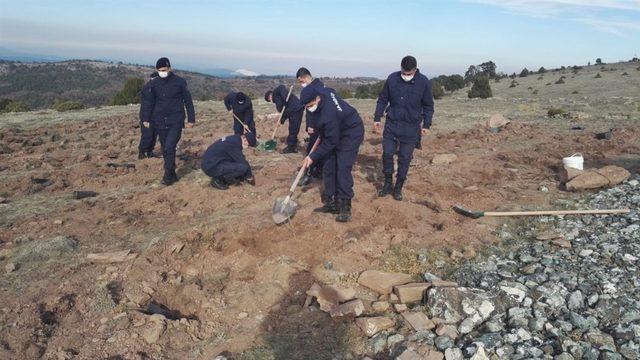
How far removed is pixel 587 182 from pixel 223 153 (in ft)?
16.9

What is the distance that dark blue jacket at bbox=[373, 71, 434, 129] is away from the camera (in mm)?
5887

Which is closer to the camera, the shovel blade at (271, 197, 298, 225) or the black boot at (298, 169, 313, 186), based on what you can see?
the shovel blade at (271, 197, 298, 225)

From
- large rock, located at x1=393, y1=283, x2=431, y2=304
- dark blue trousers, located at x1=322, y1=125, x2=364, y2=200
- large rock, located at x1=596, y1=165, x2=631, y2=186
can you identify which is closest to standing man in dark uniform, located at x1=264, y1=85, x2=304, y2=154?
dark blue trousers, located at x1=322, y1=125, x2=364, y2=200

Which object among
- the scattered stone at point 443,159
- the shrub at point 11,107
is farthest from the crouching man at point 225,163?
the shrub at point 11,107

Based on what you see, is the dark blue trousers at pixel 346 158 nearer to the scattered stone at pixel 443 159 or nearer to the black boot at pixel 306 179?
the black boot at pixel 306 179

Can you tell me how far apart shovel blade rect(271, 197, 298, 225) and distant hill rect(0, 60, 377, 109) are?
4951 cm

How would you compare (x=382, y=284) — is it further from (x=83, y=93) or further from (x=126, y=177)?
(x=83, y=93)

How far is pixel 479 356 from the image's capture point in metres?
3.20

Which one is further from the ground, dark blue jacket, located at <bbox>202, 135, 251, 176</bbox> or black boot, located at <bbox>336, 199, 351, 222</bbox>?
dark blue jacket, located at <bbox>202, 135, 251, 176</bbox>

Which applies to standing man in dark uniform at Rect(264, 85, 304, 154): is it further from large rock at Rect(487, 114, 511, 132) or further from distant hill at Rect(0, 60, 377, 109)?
distant hill at Rect(0, 60, 377, 109)

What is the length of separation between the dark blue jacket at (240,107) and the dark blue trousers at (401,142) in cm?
388

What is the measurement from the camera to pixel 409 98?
5895mm

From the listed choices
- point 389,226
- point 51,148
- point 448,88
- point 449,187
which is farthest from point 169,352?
point 448,88

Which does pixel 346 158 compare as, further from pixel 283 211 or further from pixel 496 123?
pixel 496 123
